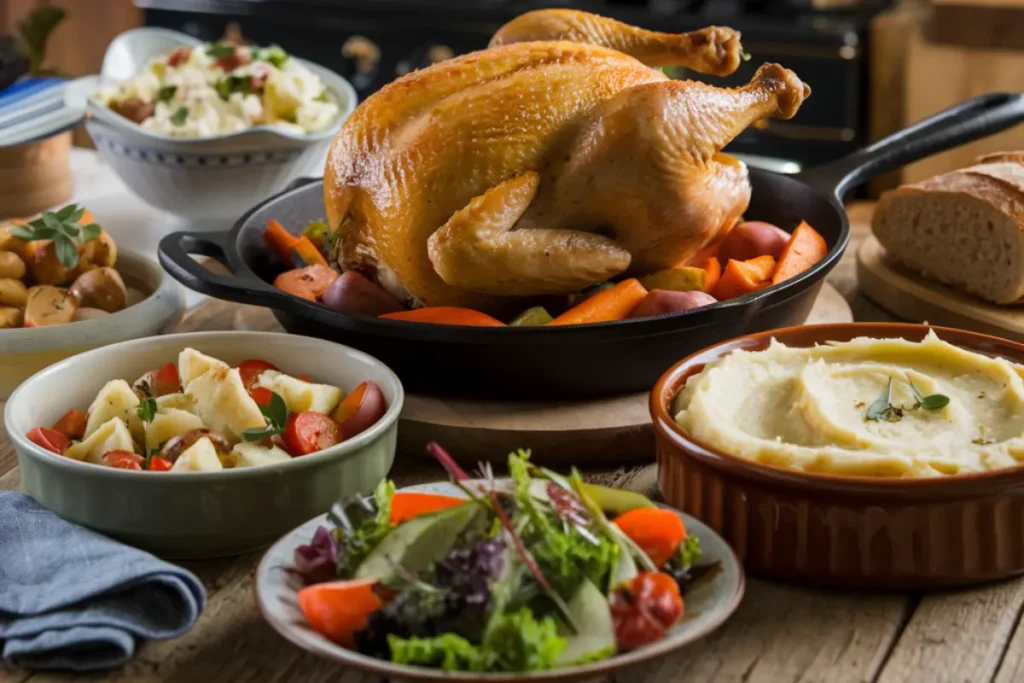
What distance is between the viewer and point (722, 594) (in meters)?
1.42

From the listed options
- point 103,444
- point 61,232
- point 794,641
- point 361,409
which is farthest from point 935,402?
Result: point 61,232

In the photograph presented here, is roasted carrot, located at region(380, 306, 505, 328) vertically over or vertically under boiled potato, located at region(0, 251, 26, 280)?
under

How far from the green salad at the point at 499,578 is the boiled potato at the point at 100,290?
1.09m

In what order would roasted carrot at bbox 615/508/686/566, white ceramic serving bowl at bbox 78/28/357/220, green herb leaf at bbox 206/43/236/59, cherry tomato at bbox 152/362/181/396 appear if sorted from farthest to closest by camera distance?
green herb leaf at bbox 206/43/236/59 → white ceramic serving bowl at bbox 78/28/357/220 → cherry tomato at bbox 152/362/181/396 → roasted carrot at bbox 615/508/686/566

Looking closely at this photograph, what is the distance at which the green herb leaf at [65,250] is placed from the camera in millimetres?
2357

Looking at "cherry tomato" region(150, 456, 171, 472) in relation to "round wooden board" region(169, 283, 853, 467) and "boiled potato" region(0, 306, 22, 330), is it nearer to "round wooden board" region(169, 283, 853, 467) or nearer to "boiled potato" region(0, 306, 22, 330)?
"round wooden board" region(169, 283, 853, 467)

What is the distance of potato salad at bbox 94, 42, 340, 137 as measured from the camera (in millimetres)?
3109

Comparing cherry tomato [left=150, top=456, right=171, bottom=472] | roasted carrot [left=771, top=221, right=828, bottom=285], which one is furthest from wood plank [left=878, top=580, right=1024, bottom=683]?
cherry tomato [left=150, top=456, right=171, bottom=472]

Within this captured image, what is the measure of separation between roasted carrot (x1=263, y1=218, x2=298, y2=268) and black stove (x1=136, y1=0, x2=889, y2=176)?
2292mm

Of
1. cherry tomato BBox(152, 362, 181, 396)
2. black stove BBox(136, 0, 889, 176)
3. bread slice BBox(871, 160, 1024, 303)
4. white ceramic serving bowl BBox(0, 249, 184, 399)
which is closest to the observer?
cherry tomato BBox(152, 362, 181, 396)

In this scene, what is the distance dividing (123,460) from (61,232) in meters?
0.78

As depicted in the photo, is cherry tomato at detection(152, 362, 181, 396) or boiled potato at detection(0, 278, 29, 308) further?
boiled potato at detection(0, 278, 29, 308)

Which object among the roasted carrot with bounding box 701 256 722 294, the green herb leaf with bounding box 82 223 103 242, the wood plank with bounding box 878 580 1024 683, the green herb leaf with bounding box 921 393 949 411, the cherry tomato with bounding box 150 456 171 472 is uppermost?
the green herb leaf with bounding box 82 223 103 242

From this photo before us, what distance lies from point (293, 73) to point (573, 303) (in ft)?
4.42
